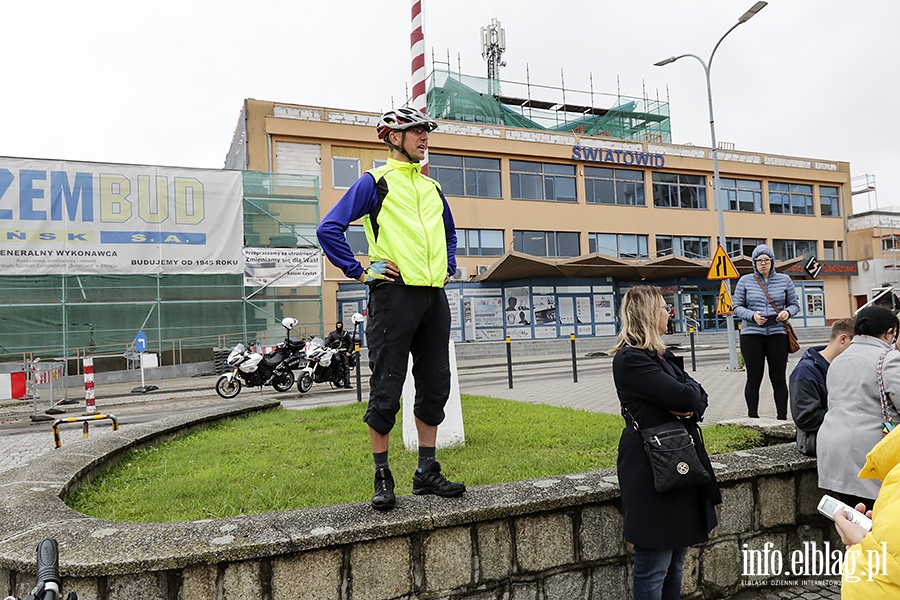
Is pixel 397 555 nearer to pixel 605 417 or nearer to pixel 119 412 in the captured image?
pixel 605 417

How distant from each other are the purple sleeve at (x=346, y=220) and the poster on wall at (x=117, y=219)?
859 inches

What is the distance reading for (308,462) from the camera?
15.5ft

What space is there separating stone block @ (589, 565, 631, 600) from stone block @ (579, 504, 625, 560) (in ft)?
0.23

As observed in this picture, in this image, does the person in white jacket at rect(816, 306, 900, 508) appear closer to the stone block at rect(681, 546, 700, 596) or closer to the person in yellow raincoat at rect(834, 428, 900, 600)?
the stone block at rect(681, 546, 700, 596)

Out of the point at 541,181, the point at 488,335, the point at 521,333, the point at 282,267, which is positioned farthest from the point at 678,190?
the point at 282,267

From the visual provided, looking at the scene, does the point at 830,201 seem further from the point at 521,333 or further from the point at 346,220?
the point at 346,220

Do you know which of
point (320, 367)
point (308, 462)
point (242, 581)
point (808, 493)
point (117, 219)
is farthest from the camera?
point (117, 219)

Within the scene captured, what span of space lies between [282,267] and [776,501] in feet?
75.3

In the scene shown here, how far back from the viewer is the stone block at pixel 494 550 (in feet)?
9.05

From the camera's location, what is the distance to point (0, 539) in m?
2.58

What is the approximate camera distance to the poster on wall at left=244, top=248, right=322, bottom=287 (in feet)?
79.9

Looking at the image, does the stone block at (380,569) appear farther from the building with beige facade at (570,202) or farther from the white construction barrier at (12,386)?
the building with beige facade at (570,202)

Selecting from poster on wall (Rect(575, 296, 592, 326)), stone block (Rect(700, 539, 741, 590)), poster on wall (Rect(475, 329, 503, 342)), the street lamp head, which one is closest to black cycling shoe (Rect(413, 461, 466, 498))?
stone block (Rect(700, 539, 741, 590))

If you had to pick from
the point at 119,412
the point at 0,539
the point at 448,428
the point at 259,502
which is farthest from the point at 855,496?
the point at 119,412
